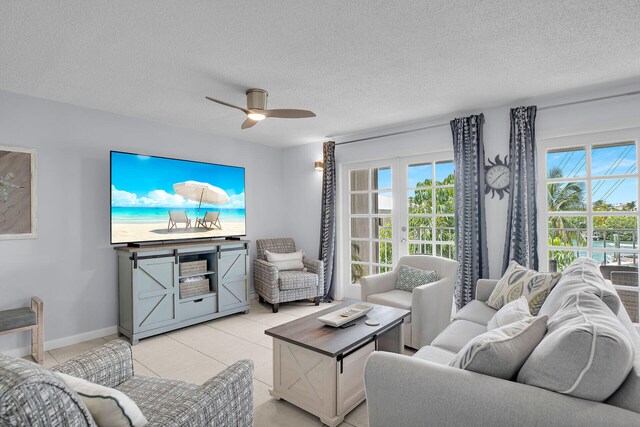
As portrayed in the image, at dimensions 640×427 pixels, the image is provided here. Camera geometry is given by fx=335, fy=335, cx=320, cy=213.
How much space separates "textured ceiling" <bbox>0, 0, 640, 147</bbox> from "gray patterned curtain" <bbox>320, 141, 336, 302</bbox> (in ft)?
4.56

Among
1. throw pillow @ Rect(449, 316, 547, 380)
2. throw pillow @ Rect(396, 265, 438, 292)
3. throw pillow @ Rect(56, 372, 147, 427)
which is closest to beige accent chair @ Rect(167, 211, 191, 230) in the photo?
throw pillow @ Rect(396, 265, 438, 292)

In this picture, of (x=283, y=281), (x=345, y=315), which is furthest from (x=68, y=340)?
(x=345, y=315)

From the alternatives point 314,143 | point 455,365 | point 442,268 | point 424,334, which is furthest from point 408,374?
point 314,143

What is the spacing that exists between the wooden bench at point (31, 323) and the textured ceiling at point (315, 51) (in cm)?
197

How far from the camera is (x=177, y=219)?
13.4 ft

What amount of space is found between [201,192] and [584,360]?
4.10 metres

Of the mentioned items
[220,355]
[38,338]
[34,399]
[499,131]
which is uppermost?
[499,131]

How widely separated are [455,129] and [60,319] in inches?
181

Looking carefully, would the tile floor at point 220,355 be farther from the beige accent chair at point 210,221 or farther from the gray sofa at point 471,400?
the beige accent chair at point 210,221

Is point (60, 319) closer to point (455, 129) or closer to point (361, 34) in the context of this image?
point (361, 34)

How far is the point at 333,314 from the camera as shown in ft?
8.42

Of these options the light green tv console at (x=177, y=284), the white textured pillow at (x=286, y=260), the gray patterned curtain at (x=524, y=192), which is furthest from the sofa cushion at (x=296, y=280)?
the gray patterned curtain at (x=524, y=192)

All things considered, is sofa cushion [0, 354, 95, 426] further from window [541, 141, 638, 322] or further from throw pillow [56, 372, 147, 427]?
window [541, 141, 638, 322]

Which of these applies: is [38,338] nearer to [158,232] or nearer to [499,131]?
[158,232]
